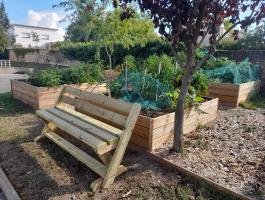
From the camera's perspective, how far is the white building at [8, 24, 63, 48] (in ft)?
178

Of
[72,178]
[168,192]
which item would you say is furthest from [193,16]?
[72,178]

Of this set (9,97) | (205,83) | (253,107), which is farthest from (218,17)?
(9,97)

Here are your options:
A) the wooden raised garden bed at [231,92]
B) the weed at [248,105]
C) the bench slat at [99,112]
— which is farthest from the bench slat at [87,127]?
the weed at [248,105]

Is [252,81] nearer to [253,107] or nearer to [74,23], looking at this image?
[253,107]

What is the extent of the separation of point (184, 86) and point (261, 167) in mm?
1413

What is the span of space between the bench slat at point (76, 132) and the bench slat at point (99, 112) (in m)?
0.33

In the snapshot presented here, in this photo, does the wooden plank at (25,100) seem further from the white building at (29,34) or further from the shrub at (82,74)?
the white building at (29,34)

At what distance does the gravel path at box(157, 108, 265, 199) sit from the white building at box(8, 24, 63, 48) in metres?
53.2

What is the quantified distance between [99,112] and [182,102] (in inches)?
42.9

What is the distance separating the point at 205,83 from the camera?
5.10m

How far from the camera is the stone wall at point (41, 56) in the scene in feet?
65.8

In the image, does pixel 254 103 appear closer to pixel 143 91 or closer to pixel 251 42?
pixel 143 91

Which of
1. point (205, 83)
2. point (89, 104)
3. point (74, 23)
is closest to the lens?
point (89, 104)

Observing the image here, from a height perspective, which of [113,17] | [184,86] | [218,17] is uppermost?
[113,17]
